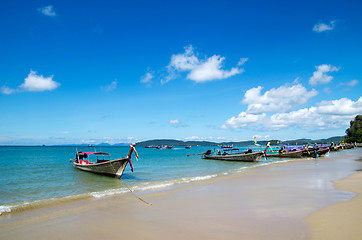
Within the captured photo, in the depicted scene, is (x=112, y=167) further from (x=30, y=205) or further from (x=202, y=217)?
(x=202, y=217)

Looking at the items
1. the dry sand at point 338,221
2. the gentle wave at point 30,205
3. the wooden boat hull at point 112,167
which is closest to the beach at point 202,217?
the dry sand at point 338,221

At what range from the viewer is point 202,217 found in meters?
7.61

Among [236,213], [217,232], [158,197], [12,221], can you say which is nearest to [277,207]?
[236,213]

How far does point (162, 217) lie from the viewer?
7.87 meters

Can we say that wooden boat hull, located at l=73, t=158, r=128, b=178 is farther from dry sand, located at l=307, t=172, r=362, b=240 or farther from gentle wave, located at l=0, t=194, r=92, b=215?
dry sand, located at l=307, t=172, r=362, b=240

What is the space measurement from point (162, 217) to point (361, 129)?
129 meters

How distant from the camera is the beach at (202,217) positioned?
6105mm

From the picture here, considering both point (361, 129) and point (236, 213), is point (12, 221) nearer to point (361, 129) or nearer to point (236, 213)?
point (236, 213)

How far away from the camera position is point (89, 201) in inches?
430

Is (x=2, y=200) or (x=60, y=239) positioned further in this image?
(x=2, y=200)

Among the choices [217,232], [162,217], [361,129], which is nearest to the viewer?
[217,232]

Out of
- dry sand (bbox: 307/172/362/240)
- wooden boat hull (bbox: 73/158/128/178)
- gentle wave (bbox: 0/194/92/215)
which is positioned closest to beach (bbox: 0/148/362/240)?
dry sand (bbox: 307/172/362/240)

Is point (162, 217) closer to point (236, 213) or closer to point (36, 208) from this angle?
point (236, 213)

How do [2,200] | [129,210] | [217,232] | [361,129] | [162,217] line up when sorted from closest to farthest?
[217,232], [162,217], [129,210], [2,200], [361,129]
